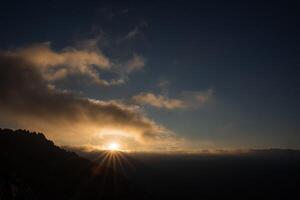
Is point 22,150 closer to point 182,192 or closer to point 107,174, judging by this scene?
point 107,174

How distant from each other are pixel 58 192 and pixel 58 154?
143 feet

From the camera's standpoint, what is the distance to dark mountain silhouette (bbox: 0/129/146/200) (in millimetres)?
84188

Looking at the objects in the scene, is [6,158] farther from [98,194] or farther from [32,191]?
[98,194]

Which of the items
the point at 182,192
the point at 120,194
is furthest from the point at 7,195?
the point at 182,192

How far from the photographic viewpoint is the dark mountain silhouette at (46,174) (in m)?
84.2

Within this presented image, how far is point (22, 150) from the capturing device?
117 m

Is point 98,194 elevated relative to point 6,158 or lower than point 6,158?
lower

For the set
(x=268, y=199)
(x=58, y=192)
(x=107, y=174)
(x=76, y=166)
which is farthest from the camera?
(x=268, y=199)

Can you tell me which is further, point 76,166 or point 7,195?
point 76,166

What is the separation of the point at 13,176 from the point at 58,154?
52285mm

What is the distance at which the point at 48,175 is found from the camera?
10331 centimetres

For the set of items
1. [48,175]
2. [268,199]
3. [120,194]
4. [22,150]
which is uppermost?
[22,150]

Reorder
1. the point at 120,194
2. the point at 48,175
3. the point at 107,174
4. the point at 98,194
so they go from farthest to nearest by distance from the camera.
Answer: the point at 107,174 < the point at 120,194 < the point at 98,194 < the point at 48,175

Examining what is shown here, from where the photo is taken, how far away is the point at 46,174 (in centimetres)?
10362
